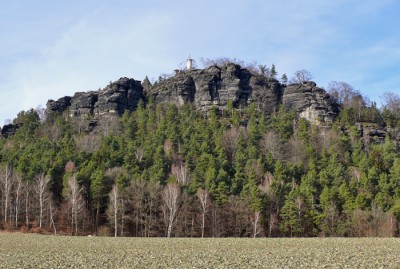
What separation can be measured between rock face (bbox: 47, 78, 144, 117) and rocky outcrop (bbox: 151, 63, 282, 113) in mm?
7809

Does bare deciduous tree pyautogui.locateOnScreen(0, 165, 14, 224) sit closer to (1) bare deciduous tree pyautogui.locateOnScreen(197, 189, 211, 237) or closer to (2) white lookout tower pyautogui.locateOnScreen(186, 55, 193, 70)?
(1) bare deciduous tree pyautogui.locateOnScreen(197, 189, 211, 237)

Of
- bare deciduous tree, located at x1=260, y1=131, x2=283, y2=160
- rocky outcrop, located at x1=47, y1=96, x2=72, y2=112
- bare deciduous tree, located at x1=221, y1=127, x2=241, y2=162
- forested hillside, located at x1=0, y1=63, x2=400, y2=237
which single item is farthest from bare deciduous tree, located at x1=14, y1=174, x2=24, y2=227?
rocky outcrop, located at x1=47, y1=96, x2=72, y2=112

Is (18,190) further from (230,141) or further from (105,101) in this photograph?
(105,101)

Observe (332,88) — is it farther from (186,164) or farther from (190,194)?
(190,194)

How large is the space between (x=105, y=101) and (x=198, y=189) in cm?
7038

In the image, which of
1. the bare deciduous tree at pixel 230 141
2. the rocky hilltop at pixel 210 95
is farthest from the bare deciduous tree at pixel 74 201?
the rocky hilltop at pixel 210 95

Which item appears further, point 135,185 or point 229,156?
point 229,156

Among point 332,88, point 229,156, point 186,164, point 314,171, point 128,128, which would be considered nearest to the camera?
point 314,171

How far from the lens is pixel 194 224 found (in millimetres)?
71062

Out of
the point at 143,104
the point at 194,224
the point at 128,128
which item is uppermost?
the point at 143,104

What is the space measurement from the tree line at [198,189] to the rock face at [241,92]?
2978cm

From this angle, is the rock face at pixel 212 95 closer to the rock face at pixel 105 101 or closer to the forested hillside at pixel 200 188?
the rock face at pixel 105 101

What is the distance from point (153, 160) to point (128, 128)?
24.1 meters

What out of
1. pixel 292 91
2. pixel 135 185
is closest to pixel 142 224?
pixel 135 185
